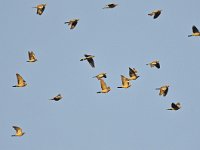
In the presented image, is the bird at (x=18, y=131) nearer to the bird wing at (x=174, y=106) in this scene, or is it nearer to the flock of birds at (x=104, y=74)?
the flock of birds at (x=104, y=74)

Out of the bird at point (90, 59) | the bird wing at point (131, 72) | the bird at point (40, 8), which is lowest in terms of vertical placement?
the bird wing at point (131, 72)

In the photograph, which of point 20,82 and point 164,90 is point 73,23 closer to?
point 20,82

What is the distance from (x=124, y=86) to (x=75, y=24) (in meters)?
7.52

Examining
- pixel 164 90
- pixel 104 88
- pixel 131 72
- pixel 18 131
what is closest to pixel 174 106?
pixel 164 90

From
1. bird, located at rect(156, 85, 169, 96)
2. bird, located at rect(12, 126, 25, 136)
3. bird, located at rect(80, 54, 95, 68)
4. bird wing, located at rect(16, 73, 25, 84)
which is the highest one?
bird, located at rect(80, 54, 95, 68)

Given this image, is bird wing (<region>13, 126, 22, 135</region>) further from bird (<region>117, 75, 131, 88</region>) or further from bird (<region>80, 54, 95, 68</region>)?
bird (<region>117, 75, 131, 88</region>)

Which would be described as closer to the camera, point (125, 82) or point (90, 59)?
point (90, 59)

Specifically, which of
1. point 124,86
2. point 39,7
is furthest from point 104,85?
point 39,7

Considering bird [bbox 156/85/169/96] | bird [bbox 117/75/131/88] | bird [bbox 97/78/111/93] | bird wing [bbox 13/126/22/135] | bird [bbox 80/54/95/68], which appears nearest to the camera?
bird [bbox 156/85/169/96]

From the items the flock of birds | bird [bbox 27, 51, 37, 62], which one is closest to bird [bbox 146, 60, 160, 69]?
the flock of birds

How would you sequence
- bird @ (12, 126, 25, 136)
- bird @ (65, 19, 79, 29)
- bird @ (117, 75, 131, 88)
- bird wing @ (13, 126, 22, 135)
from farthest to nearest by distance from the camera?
bird wing @ (13, 126, 22, 135) < bird @ (12, 126, 25, 136) < bird @ (117, 75, 131, 88) < bird @ (65, 19, 79, 29)

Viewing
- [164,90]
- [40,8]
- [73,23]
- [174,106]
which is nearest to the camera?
[40,8]

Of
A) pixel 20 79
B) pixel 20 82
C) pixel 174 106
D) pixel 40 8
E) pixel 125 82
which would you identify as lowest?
pixel 174 106

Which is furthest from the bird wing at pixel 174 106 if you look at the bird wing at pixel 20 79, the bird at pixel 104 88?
the bird wing at pixel 20 79
